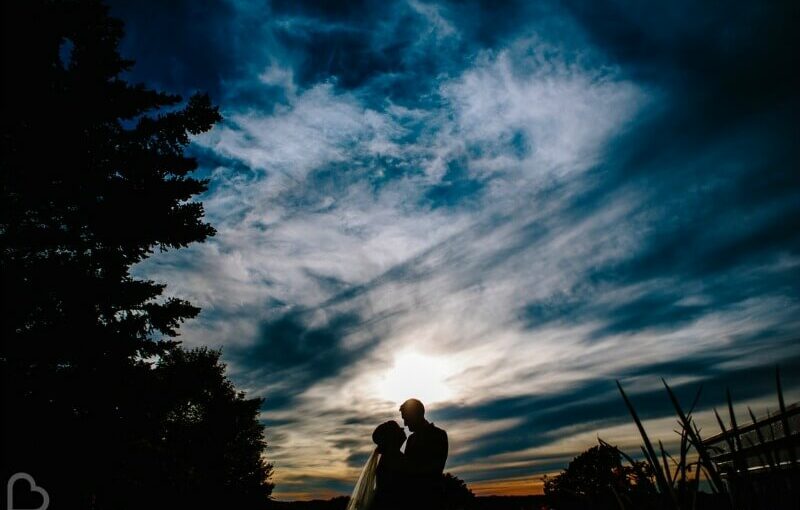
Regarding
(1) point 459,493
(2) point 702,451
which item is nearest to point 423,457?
(2) point 702,451

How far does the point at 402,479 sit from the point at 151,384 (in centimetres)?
807

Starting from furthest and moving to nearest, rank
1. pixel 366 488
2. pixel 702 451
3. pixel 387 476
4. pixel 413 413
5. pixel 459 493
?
pixel 459 493
pixel 366 488
pixel 413 413
pixel 387 476
pixel 702 451

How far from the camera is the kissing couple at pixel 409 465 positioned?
15.2 ft

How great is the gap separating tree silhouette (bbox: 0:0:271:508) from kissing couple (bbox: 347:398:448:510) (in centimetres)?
725

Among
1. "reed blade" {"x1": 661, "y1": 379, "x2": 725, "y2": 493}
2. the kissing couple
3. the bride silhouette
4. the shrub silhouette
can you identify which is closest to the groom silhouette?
the kissing couple

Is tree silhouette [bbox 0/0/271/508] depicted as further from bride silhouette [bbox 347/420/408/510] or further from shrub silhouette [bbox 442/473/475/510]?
shrub silhouette [bbox 442/473/475/510]

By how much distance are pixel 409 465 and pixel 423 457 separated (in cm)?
21

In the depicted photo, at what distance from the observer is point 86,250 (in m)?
9.84

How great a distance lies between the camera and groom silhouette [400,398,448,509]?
466cm

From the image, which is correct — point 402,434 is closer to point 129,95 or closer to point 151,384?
point 151,384

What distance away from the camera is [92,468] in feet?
27.0

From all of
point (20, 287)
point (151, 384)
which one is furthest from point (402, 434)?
point (20, 287)

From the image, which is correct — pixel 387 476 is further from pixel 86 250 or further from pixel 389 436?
pixel 86 250

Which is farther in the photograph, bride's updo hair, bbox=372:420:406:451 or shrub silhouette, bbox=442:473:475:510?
shrub silhouette, bbox=442:473:475:510
